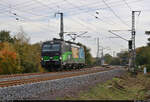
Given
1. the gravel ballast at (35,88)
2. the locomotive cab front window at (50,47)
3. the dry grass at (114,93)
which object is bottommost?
the dry grass at (114,93)

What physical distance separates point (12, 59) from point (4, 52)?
136 cm

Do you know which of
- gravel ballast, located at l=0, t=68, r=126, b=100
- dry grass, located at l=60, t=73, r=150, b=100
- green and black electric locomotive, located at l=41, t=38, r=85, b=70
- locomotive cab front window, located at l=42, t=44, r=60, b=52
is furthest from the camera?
locomotive cab front window, located at l=42, t=44, r=60, b=52

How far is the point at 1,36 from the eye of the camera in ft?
186

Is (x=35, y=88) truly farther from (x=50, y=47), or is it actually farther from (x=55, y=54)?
(x=50, y=47)

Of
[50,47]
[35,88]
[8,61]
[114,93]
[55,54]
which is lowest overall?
[114,93]

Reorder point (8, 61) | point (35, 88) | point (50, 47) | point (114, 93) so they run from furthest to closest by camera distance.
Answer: point (8, 61) → point (50, 47) → point (114, 93) → point (35, 88)

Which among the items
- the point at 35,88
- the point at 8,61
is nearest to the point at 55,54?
the point at 8,61

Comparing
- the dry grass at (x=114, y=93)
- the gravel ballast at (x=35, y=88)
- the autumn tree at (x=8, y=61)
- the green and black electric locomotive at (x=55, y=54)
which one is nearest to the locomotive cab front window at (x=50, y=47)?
the green and black electric locomotive at (x=55, y=54)

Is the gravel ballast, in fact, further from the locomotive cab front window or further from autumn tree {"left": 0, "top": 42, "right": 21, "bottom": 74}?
autumn tree {"left": 0, "top": 42, "right": 21, "bottom": 74}

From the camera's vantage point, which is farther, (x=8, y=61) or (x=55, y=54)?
(x=8, y=61)

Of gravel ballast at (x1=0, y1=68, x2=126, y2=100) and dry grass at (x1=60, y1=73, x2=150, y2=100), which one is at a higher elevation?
gravel ballast at (x1=0, y1=68, x2=126, y2=100)

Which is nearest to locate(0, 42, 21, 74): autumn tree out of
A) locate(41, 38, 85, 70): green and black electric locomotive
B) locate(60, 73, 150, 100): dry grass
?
locate(41, 38, 85, 70): green and black electric locomotive

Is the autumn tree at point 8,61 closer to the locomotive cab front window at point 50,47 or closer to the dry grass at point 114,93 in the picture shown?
the locomotive cab front window at point 50,47

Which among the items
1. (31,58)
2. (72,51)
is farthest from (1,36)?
(72,51)
